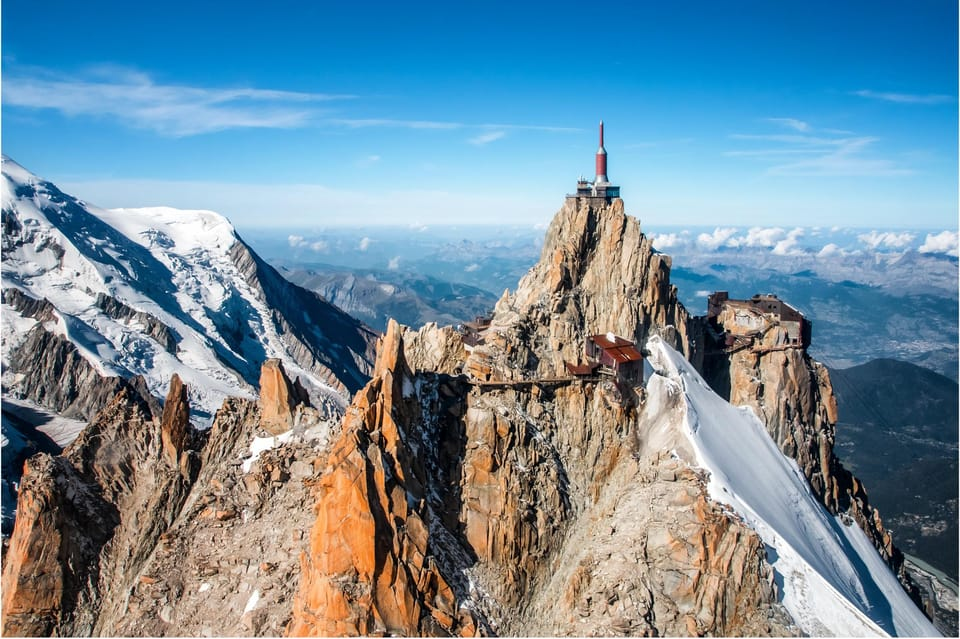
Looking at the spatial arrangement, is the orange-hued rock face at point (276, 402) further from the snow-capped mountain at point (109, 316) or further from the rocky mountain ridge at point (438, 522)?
the snow-capped mountain at point (109, 316)

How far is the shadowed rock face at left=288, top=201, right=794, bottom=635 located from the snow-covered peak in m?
2.95

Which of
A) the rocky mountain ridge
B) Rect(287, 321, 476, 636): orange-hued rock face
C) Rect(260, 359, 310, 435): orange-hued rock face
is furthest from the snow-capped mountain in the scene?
Rect(287, 321, 476, 636): orange-hued rock face

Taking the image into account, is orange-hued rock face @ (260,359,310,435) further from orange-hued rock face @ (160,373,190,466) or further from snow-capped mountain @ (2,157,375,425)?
snow-capped mountain @ (2,157,375,425)

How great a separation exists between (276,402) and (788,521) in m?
46.2

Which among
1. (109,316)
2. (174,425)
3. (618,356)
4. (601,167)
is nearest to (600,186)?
(601,167)

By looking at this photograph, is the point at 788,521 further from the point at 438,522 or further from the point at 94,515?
the point at 94,515

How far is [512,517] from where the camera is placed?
5006 centimetres

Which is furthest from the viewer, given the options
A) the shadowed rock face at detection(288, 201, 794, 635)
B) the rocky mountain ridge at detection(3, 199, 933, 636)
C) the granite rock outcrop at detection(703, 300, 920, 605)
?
the granite rock outcrop at detection(703, 300, 920, 605)

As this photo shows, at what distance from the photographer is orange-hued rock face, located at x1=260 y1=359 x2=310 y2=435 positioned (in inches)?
2058

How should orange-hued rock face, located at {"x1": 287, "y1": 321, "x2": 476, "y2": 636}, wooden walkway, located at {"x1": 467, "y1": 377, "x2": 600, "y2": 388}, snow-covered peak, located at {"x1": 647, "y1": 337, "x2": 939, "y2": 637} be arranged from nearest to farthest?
orange-hued rock face, located at {"x1": 287, "y1": 321, "x2": 476, "y2": 636}, snow-covered peak, located at {"x1": 647, "y1": 337, "x2": 939, "y2": 637}, wooden walkway, located at {"x1": 467, "y1": 377, "x2": 600, "y2": 388}

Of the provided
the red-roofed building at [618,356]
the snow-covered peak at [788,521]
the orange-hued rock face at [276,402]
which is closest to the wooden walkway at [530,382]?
the red-roofed building at [618,356]

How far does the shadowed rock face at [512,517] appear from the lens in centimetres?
4056

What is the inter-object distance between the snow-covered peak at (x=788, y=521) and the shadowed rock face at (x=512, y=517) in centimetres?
295

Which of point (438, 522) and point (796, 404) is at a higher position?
point (796, 404)
